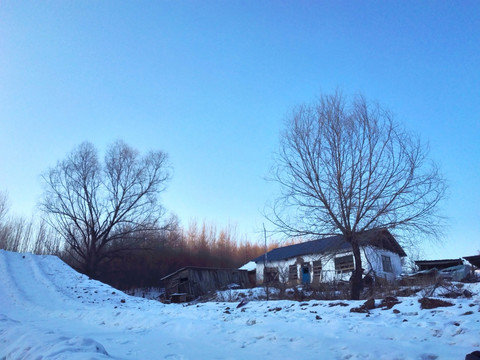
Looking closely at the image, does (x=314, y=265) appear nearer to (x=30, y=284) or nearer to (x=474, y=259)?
(x=474, y=259)

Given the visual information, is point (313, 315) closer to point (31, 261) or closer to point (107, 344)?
point (107, 344)

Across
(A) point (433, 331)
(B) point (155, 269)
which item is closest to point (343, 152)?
(A) point (433, 331)

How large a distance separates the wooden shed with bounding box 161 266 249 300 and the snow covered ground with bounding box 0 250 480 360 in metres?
13.7

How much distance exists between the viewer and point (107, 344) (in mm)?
5977

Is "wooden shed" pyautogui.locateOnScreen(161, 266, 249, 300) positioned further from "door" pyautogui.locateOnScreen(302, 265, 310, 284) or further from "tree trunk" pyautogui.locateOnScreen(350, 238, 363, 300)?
"tree trunk" pyautogui.locateOnScreen(350, 238, 363, 300)

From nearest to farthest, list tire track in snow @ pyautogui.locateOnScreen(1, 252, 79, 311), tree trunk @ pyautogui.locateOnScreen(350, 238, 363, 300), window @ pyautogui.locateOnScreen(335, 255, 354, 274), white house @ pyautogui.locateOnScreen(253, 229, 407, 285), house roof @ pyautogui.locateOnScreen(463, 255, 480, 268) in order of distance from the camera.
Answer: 1. tree trunk @ pyautogui.locateOnScreen(350, 238, 363, 300)
2. tire track in snow @ pyautogui.locateOnScreen(1, 252, 79, 311)
3. house roof @ pyautogui.locateOnScreen(463, 255, 480, 268)
4. white house @ pyautogui.locateOnScreen(253, 229, 407, 285)
5. window @ pyautogui.locateOnScreen(335, 255, 354, 274)

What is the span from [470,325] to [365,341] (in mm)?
1488

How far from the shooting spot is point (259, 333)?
610 centimetres

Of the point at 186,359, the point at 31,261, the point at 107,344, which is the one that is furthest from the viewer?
the point at 31,261

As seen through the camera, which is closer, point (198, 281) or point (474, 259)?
point (474, 259)

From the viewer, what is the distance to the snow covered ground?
438 centimetres

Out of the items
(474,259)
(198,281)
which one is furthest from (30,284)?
(474,259)

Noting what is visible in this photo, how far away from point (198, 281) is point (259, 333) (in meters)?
19.1

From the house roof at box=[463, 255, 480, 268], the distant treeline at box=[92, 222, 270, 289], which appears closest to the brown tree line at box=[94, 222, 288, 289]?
the distant treeline at box=[92, 222, 270, 289]
